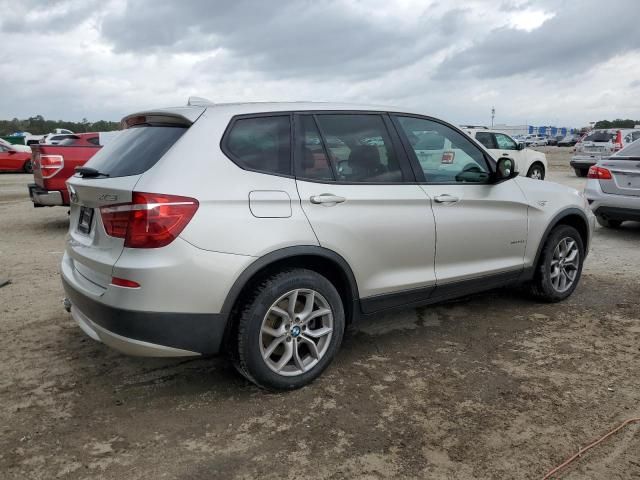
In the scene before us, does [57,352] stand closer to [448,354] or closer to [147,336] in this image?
[147,336]

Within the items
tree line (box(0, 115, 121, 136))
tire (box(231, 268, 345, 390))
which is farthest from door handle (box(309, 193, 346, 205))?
tree line (box(0, 115, 121, 136))

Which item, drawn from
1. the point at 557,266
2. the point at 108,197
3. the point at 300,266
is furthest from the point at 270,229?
the point at 557,266

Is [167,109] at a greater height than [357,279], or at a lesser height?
greater

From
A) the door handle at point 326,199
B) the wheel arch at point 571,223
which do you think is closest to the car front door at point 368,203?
the door handle at point 326,199

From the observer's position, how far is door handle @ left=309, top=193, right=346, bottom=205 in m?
3.35

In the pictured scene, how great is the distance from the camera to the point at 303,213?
3287 millimetres

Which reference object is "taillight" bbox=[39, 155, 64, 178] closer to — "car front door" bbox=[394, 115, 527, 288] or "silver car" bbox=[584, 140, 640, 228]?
"car front door" bbox=[394, 115, 527, 288]

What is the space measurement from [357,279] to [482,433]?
3.82 ft

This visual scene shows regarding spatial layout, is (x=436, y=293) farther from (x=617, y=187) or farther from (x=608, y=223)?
(x=608, y=223)

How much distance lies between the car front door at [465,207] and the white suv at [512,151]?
10933mm

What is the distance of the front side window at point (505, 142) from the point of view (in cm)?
1577

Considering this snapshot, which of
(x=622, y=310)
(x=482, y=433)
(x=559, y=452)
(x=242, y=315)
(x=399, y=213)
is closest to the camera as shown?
(x=559, y=452)

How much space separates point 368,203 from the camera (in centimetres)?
358

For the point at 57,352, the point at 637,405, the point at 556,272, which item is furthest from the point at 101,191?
the point at 556,272
